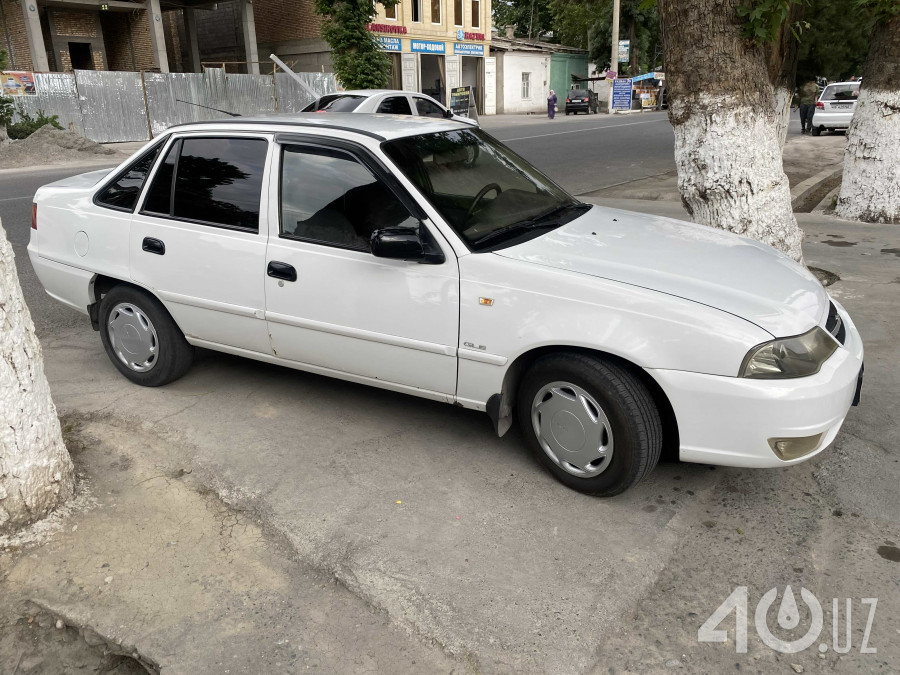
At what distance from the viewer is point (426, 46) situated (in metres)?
40.0

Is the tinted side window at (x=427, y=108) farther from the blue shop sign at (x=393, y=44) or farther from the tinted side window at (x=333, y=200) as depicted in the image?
the blue shop sign at (x=393, y=44)

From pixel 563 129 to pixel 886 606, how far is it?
26709mm

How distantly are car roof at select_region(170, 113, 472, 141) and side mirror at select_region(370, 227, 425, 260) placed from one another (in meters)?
0.67

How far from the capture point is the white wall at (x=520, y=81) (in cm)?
4528

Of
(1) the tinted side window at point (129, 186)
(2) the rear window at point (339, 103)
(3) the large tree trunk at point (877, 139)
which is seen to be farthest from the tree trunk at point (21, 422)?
(2) the rear window at point (339, 103)

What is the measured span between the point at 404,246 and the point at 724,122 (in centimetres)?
402

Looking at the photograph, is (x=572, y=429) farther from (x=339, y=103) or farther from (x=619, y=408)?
(x=339, y=103)

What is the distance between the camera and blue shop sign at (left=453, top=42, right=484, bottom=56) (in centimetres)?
4206

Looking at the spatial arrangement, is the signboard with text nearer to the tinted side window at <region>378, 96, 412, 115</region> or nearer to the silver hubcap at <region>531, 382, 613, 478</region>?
the tinted side window at <region>378, 96, 412, 115</region>

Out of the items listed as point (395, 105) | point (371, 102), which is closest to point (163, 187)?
point (371, 102)

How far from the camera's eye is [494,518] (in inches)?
135

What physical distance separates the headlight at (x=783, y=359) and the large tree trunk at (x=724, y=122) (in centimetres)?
364

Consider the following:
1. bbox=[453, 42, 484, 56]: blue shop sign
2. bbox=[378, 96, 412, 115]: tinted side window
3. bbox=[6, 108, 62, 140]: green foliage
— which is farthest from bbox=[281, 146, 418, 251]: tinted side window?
bbox=[453, 42, 484, 56]: blue shop sign

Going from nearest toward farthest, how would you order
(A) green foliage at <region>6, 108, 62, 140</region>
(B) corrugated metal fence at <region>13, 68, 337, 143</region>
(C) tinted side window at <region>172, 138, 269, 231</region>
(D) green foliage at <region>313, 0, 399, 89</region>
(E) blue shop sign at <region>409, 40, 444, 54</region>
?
(C) tinted side window at <region>172, 138, 269, 231</region>, (A) green foliage at <region>6, 108, 62, 140</region>, (B) corrugated metal fence at <region>13, 68, 337, 143</region>, (D) green foliage at <region>313, 0, 399, 89</region>, (E) blue shop sign at <region>409, 40, 444, 54</region>
